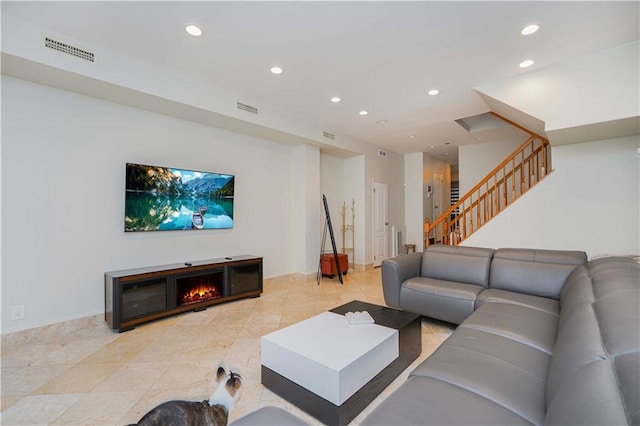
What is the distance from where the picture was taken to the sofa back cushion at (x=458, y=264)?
326 cm

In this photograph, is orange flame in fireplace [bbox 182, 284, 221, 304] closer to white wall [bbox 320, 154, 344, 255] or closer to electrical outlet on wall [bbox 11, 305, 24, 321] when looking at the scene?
electrical outlet on wall [bbox 11, 305, 24, 321]

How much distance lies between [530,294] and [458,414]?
92.5 inches

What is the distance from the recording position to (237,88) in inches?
149

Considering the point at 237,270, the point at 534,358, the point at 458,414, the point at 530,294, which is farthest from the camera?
the point at 237,270

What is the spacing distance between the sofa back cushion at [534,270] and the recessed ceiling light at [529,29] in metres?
2.13

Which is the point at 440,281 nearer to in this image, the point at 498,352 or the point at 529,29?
the point at 498,352

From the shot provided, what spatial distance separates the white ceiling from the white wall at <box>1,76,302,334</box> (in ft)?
2.62

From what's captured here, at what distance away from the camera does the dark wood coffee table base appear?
1695 millimetres

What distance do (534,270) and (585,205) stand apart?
1876 millimetres

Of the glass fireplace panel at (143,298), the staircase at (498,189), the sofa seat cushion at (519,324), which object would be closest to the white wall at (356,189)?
the staircase at (498,189)

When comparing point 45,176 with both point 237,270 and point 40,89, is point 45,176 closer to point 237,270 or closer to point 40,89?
point 40,89

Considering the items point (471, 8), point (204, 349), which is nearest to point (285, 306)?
point (204, 349)

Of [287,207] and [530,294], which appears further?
[287,207]

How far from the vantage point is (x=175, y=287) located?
3.54m
